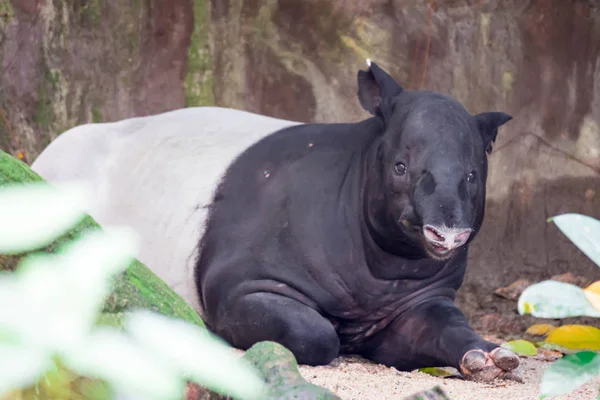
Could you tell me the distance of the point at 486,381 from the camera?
421 centimetres

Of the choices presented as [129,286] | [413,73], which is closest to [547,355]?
[413,73]

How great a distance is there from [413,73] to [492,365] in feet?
10.6

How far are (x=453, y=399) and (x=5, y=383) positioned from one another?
8.50 ft

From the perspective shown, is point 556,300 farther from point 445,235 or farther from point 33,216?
point 445,235

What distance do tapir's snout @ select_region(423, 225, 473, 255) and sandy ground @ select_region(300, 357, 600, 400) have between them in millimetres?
598

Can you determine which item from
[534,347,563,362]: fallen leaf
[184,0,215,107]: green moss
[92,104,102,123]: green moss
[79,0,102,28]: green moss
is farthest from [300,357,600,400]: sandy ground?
[79,0,102,28]: green moss

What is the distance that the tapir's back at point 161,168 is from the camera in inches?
211

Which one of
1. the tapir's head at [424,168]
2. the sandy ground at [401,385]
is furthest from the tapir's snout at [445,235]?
the sandy ground at [401,385]

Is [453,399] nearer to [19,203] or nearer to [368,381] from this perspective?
[368,381]

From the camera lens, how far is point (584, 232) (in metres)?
1.48

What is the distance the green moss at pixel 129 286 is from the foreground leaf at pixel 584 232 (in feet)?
2.91

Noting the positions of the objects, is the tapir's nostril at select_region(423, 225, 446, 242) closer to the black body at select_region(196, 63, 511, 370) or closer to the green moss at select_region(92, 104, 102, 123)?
the black body at select_region(196, 63, 511, 370)

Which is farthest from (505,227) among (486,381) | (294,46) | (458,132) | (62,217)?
(62,217)

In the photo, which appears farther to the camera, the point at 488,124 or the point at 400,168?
the point at 488,124
